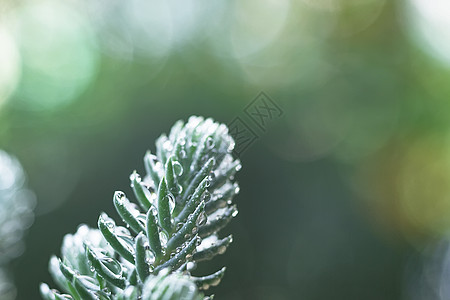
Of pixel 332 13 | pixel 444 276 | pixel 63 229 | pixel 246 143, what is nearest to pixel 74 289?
pixel 246 143

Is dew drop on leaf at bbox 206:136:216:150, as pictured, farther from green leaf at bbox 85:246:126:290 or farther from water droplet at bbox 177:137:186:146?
green leaf at bbox 85:246:126:290

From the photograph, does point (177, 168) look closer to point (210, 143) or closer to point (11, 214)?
point (210, 143)

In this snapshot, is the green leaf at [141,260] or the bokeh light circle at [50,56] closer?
the green leaf at [141,260]

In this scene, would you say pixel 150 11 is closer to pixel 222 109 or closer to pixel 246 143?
pixel 222 109

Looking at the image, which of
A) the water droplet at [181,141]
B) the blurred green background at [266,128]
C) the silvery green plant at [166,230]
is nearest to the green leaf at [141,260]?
the silvery green plant at [166,230]

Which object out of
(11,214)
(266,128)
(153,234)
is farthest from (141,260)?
(266,128)

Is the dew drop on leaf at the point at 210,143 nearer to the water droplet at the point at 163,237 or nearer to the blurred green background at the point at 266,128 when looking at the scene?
the water droplet at the point at 163,237
